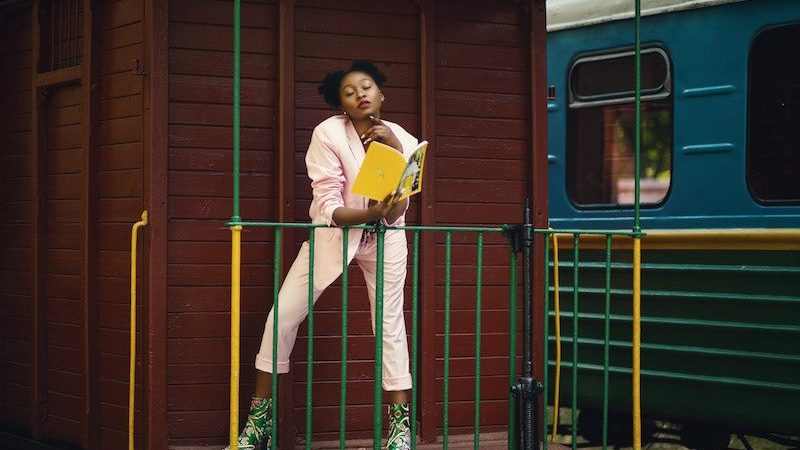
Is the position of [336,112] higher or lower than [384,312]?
higher

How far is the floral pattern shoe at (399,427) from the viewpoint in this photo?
15.2ft

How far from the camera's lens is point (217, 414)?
5.07 metres

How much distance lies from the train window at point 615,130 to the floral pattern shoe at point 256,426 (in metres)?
3.33

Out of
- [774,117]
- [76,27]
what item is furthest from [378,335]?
[774,117]

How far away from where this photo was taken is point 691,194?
668 centimetres

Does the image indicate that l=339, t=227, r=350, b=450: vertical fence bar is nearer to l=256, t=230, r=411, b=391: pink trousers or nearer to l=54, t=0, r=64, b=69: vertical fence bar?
l=256, t=230, r=411, b=391: pink trousers

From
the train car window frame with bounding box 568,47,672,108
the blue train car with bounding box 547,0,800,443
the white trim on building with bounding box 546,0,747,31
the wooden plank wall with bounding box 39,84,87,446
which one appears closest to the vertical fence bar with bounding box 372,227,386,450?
the wooden plank wall with bounding box 39,84,87,446

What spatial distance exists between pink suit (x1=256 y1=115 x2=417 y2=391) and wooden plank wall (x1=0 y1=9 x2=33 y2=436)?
198 centimetres

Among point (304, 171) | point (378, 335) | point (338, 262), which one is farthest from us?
point (304, 171)

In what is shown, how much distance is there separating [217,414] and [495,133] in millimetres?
2121

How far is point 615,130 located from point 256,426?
12.2 feet

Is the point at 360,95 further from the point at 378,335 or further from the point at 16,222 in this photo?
the point at 16,222

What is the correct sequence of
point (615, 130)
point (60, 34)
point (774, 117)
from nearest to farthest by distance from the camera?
point (60, 34) → point (774, 117) → point (615, 130)

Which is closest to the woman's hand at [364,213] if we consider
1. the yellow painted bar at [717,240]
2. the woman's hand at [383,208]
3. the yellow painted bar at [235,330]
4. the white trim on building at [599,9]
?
the woman's hand at [383,208]
